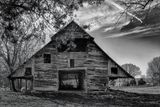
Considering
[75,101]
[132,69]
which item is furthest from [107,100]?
[132,69]

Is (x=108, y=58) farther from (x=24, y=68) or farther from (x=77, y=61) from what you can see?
(x=24, y=68)

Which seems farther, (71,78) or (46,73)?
(71,78)

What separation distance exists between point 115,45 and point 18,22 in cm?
2644

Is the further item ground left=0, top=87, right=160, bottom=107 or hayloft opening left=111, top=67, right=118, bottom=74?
hayloft opening left=111, top=67, right=118, bottom=74

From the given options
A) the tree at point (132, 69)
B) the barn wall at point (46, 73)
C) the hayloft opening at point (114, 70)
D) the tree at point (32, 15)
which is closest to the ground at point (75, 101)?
the tree at point (32, 15)

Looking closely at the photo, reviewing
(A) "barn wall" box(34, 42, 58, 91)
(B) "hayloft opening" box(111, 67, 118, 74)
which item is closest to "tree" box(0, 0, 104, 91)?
(A) "barn wall" box(34, 42, 58, 91)

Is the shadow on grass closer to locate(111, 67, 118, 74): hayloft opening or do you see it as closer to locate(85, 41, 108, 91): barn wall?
locate(85, 41, 108, 91): barn wall

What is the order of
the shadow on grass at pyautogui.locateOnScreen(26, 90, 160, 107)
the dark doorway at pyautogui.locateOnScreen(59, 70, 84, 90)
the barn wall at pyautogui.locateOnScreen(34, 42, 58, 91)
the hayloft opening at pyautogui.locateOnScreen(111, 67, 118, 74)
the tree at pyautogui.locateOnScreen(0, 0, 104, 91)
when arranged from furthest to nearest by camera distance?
the dark doorway at pyautogui.locateOnScreen(59, 70, 84, 90), the hayloft opening at pyautogui.locateOnScreen(111, 67, 118, 74), the barn wall at pyautogui.locateOnScreen(34, 42, 58, 91), the shadow on grass at pyautogui.locateOnScreen(26, 90, 160, 107), the tree at pyautogui.locateOnScreen(0, 0, 104, 91)

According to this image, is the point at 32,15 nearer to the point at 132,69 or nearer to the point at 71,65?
the point at 71,65

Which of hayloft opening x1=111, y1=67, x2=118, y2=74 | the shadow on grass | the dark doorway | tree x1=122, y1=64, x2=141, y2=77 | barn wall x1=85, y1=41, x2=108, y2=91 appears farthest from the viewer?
tree x1=122, y1=64, x2=141, y2=77

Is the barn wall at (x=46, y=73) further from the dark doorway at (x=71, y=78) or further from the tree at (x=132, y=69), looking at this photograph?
the tree at (x=132, y=69)

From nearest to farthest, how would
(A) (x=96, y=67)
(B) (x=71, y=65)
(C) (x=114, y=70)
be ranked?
1. (B) (x=71, y=65)
2. (A) (x=96, y=67)
3. (C) (x=114, y=70)

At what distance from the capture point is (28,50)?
140 feet

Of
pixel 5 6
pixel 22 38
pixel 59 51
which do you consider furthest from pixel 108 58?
pixel 5 6
